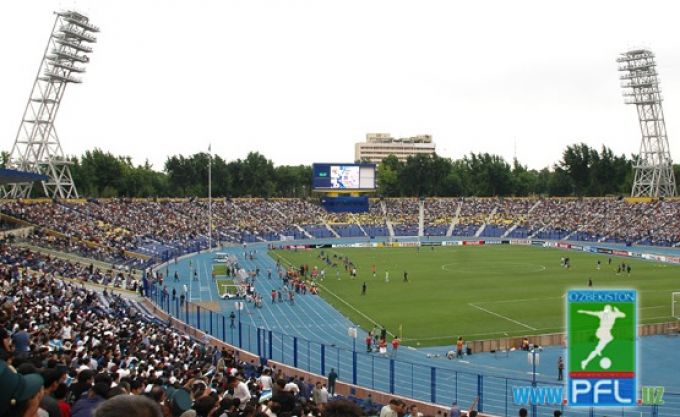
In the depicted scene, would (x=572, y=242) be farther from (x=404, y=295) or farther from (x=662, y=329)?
(x=662, y=329)

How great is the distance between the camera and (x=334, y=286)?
50844 millimetres

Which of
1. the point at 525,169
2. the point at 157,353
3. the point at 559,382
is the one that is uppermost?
the point at 525,169

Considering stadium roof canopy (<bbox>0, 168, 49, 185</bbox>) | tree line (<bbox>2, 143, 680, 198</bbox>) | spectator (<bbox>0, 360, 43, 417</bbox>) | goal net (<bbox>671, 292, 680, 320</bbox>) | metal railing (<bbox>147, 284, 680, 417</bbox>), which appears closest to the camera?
spectator (<bbox>0, 360, 43, 417</bbox>)

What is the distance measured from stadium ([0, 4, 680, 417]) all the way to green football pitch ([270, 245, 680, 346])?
11.0 inches

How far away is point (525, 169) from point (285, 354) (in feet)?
437

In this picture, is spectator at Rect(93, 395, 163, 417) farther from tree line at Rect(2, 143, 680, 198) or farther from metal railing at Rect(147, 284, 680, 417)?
tree line at Rect(2, 143, 680, 198)

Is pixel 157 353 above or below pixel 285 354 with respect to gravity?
above

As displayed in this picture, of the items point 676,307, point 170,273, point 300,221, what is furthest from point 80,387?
point 300,221

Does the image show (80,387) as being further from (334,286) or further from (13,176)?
(334,286)

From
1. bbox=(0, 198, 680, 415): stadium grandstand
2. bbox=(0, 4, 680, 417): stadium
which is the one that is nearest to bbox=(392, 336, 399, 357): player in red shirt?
bbox=(0, 4, 680, 417): stadium

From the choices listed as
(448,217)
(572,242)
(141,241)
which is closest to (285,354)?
(141,241)

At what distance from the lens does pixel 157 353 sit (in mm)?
17828

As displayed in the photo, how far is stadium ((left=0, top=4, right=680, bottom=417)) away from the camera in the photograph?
9.02m

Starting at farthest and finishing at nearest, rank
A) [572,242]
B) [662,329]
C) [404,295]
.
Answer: [572,242], [404,295], [662,329]
